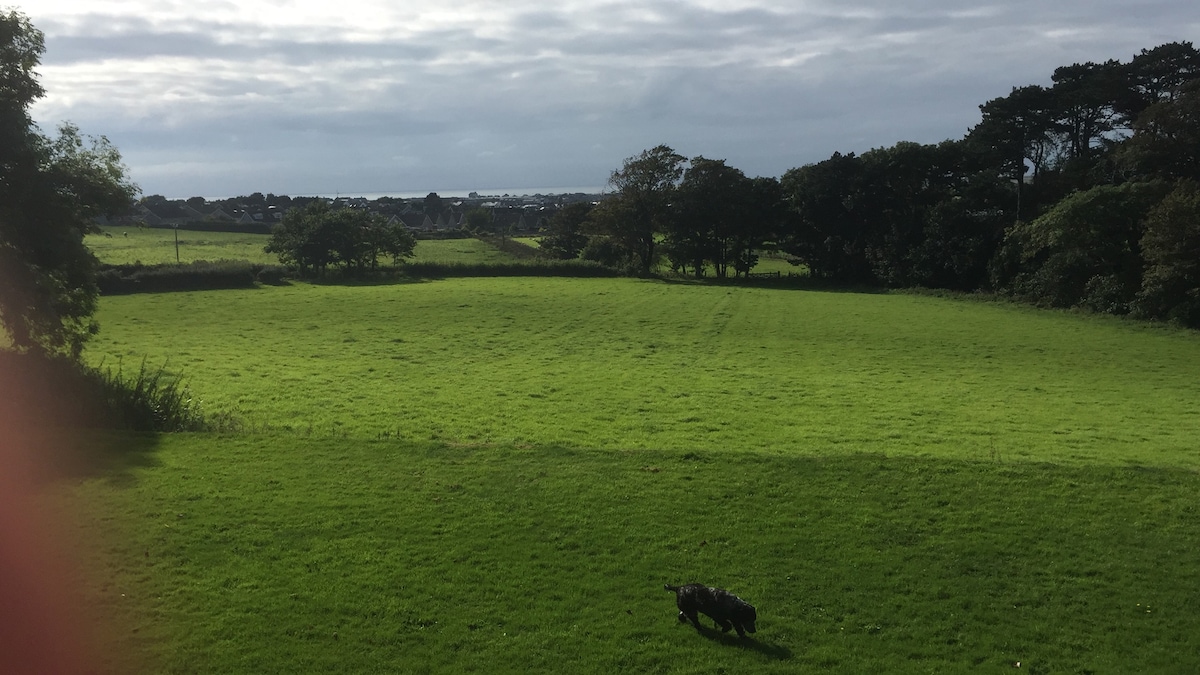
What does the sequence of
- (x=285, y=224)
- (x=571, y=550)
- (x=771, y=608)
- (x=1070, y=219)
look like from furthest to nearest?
(x=285, y=224) < (x=1070, y=219) < (x=571, y=550) < (x=771, y=608)

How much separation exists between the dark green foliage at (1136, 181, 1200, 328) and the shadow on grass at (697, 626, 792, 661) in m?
39.3

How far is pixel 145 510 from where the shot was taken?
40.7ft

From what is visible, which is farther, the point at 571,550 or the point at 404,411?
the point at 404,411

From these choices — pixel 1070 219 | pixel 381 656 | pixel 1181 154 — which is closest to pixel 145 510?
pixel 381 656

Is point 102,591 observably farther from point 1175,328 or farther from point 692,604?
point 1175,328

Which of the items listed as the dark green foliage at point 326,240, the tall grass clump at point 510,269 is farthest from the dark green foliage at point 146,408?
the tall grass clump at point 510,269

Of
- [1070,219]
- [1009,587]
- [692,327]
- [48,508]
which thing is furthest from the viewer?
[1070,219]

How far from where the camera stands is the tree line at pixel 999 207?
43125 millimetres

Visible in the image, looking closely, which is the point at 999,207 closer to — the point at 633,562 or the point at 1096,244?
the point at 1096,244

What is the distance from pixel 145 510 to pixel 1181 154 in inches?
1995

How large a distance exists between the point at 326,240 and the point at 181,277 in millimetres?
12369

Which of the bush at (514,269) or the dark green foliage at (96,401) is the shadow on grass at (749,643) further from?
the bush at (514,269)

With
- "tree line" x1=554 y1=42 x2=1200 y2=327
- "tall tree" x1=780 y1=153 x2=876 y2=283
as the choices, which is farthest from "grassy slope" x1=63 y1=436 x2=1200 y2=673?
"tall tree" x1=780 y1=153 x2=876 y2=283

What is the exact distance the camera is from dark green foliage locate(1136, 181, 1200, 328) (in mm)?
38406
